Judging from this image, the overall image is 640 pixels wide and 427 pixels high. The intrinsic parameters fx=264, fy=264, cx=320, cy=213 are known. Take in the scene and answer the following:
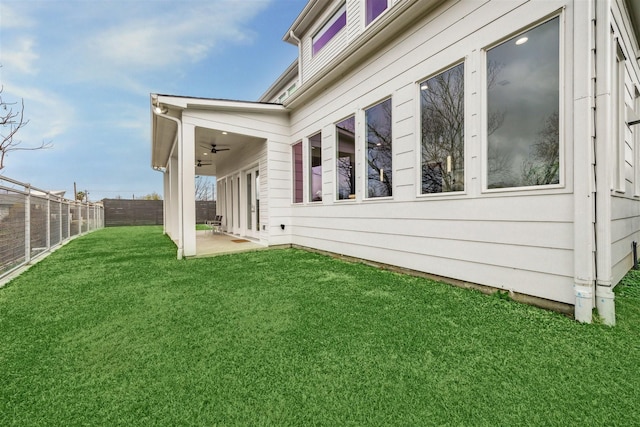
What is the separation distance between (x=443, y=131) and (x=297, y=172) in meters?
3.99

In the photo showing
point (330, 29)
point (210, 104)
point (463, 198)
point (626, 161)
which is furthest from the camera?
point (330, 29)

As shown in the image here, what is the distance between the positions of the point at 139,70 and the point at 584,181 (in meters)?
35.8

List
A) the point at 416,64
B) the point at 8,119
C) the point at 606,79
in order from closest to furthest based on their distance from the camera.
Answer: the point at 606,79, the point at 416,64, the point at 8,119

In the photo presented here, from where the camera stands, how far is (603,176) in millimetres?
2158

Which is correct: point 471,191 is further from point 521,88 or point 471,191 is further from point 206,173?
point 206,173

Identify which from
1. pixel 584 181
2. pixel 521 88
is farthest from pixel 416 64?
pixel 584 181

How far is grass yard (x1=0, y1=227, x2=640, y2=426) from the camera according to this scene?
1341 mm

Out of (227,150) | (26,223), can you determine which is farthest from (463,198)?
(227,150)

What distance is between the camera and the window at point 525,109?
8.10 ft

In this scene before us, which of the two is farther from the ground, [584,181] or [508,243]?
[584,181]

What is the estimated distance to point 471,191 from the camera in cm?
303

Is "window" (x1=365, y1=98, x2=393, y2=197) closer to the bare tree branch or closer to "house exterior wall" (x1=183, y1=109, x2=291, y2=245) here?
"house exterior wall" (x1=183, y1=109, x2=291, y2=245)

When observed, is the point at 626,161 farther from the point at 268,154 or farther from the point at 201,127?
the point at 201,127

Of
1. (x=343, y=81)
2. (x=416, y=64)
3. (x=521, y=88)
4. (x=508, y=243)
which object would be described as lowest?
(x=508, y=243)
